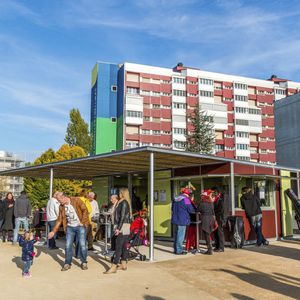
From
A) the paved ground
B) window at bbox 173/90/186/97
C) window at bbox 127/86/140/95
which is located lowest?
the paved ground

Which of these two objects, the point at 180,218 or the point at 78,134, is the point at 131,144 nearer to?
the point at 78,134

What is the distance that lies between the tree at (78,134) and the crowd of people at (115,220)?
40343 mm

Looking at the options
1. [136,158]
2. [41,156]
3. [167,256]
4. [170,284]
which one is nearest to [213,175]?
[136,158]

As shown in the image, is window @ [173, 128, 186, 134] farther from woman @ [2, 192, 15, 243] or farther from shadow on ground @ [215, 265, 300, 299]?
shadow on ground @ [215, 265, 300, 299]

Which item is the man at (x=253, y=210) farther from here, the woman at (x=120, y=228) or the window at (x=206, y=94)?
the window at (x=206, y=94)

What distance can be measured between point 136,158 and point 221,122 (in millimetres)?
51755

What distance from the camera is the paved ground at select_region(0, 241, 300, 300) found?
6067 millimetres

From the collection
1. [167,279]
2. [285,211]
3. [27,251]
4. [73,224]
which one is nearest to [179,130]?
[285,211]

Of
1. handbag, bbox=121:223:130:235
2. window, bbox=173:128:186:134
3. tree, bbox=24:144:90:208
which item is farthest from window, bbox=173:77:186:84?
handbag, bbox=121:223:130:235

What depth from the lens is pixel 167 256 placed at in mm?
9891

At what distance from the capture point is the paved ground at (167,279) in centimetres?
607

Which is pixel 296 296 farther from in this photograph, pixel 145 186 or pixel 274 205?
pixel 145 186

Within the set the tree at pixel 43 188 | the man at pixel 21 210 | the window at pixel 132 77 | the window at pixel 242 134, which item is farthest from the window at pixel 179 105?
the man at pixel 21 210

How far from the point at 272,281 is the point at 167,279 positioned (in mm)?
1842
